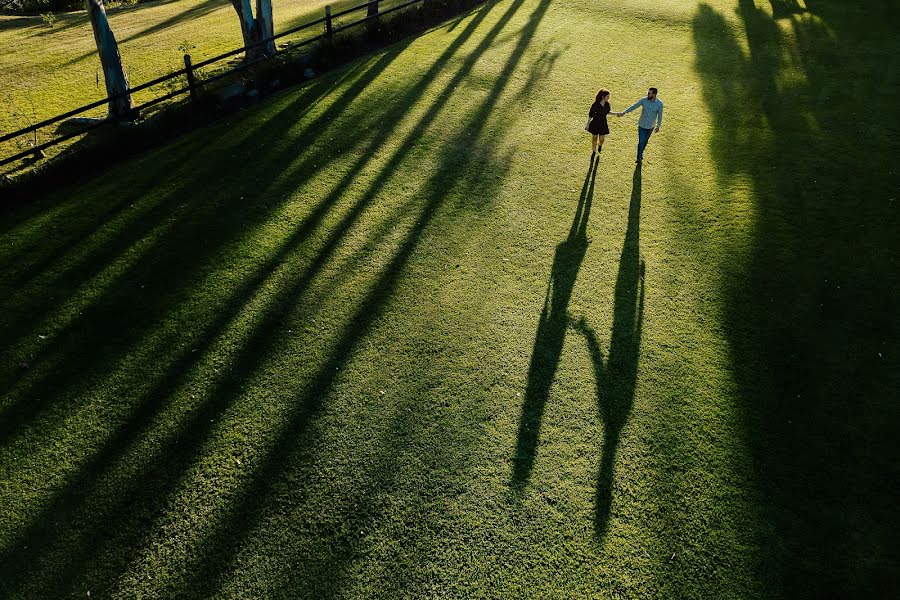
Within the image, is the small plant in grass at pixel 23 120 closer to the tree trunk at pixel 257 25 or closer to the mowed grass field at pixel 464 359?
the mowed grass field at pixel 464 359

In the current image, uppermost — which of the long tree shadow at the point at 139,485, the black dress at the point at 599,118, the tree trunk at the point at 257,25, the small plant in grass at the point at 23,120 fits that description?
the tree trunk at the point at 257,25

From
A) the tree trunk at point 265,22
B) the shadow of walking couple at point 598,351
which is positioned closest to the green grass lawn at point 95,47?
the tree trunk at point 265,22

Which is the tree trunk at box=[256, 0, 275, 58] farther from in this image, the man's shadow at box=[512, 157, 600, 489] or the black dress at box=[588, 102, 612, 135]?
the man's shadow at box=[512, 157, 600, 489]

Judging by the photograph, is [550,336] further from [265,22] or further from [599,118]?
[265,22]

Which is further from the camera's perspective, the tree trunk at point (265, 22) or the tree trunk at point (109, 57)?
the tree trunk at point (265, 22)

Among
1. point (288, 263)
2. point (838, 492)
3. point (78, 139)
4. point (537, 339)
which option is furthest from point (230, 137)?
point (838, 492)

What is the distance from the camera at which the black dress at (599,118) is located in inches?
462

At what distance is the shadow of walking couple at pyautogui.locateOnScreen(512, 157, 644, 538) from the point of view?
7211 mm

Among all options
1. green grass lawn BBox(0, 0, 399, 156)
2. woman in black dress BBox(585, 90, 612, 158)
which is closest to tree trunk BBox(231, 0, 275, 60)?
green grass lawn BBox(0, 0, 399, 156)

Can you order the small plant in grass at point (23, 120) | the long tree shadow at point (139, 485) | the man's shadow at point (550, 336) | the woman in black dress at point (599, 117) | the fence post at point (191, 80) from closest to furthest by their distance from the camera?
the long tree shadow at point (139, 485) < the man's shadow at point (550, 336) < the woman in black dress at point (599, 117) < the small plant in grass at point (23, 120) < the fence post at point (191, 80)

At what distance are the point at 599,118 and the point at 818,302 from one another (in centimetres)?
574

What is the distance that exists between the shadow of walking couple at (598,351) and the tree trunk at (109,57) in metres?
11.1

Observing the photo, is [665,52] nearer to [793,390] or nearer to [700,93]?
[700,93]

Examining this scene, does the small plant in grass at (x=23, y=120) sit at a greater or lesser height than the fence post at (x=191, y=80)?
lesser
